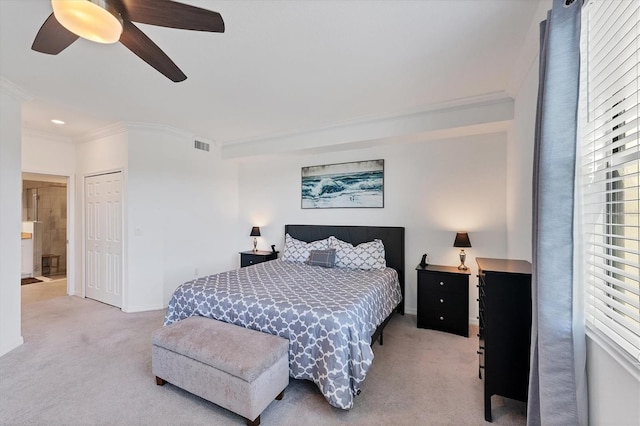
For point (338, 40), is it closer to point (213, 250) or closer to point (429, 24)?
point (429, 24)

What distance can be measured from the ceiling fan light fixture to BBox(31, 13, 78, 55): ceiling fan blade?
0.24m

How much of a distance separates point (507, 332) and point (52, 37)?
3.30m

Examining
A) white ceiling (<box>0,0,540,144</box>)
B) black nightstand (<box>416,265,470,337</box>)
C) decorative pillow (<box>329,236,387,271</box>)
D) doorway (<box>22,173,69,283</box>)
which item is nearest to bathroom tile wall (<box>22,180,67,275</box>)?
doorway (<box>22,173,69,283</box>)

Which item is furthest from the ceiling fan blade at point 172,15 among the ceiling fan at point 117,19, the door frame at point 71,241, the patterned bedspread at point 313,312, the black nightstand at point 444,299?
the door frame at point 71,241

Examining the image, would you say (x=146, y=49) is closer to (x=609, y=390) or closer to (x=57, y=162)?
(x=609, y=390)

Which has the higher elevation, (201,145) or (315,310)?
(201,145)

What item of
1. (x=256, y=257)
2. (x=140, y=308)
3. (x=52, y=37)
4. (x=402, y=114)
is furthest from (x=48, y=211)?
(x=402, y=114)

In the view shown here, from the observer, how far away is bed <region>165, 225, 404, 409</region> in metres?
1.90

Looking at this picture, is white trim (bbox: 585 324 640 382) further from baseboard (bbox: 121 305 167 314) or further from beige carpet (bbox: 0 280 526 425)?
baseboard (bbox: 121 305 167 314)

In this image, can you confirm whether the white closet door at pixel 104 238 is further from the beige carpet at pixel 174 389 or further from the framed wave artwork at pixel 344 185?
the framed wave artwork at pixel 344 185

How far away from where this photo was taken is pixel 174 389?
2133 millimetres

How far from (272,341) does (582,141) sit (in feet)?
6.95

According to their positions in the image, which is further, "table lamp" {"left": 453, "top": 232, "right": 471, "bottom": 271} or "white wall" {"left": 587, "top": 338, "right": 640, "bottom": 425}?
"table lamp" {"left": 453, "top": 232, "right": 471, "bottom": 271}

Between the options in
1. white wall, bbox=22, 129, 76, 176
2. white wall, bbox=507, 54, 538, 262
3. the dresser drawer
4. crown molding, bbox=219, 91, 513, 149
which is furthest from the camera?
white wall, bbox=22, 129, 76, 176
